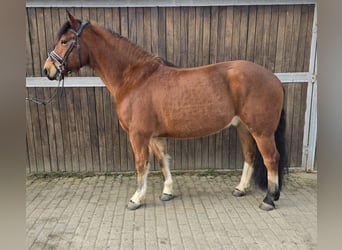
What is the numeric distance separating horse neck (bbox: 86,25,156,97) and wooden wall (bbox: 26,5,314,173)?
69cm

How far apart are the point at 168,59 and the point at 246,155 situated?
4.66 feet

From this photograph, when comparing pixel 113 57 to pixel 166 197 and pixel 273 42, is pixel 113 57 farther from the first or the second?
pixel 273 42

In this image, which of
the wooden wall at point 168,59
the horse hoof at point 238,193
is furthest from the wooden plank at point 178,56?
the horse hoof at point 238,193

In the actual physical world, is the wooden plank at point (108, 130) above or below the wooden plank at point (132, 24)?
below

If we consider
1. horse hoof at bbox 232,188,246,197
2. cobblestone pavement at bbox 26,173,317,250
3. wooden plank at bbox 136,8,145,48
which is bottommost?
cobblestone pavement at bbox 26,173,317,250

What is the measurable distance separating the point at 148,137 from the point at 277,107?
1.20 m

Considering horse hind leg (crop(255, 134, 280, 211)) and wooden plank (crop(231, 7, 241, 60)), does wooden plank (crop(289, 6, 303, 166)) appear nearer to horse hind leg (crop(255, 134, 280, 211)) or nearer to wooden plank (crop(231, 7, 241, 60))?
wooden plank (crop(231, 7, 241, 60))

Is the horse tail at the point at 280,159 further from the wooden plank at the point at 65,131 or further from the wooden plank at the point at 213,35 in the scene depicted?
the wooden plank at the point at 65,131

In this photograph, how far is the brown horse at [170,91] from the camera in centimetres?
255

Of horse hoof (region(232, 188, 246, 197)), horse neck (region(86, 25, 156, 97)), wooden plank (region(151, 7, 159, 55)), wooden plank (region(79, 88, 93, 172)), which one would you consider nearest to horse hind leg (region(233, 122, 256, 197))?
horse hoof (region(232, 188, 246, 197))

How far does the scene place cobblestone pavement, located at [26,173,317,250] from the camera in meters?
2.22

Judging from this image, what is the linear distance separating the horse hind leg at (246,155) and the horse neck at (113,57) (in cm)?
118

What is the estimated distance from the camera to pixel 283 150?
2773 millimetres

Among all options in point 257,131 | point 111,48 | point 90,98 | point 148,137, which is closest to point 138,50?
point 111,48
